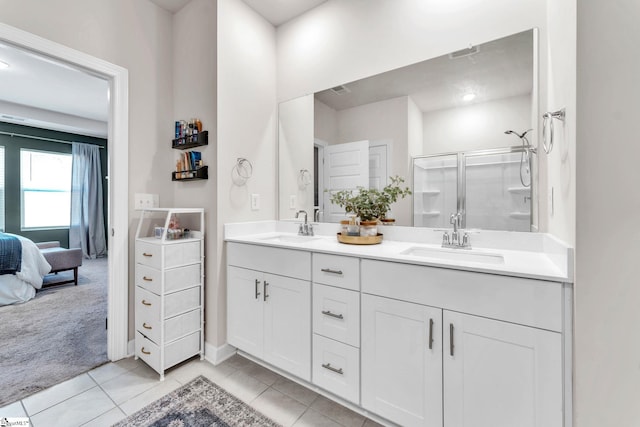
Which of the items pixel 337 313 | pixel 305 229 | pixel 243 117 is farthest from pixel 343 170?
pixel 337 313

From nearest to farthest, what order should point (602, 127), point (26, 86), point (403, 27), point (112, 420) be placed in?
point (602, 127)
point (112, 420)
point (403, 27)
point (26, 86)

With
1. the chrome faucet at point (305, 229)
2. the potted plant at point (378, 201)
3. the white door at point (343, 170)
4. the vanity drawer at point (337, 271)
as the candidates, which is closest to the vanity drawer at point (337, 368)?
the vanity drawer at point (337, 271)

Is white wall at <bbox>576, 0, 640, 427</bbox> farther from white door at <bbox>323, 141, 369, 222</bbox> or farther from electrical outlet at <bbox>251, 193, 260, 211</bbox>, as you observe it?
electrical outlet at <bbox>251, 193, 260, 211</bbox>

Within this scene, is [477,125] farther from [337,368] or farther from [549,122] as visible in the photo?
[337,368]

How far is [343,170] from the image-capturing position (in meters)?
2.17

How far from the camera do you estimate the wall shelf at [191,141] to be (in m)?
2.02

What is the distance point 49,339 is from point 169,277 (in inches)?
57.2

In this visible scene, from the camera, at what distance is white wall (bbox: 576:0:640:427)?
886mm

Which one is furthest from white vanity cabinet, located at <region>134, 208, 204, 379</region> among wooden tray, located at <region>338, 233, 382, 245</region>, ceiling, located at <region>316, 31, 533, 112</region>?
ceiling, located at <region>316, 31, 533, 112</region>

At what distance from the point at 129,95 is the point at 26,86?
3.00m

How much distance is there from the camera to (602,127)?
901 millimetres

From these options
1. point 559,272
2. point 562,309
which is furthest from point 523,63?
point 562,309

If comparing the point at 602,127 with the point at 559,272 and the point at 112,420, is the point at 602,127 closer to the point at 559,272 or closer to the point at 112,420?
the point at 559,272

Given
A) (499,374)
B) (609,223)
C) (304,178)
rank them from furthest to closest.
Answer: (304,178), (499,374), (609,223)
